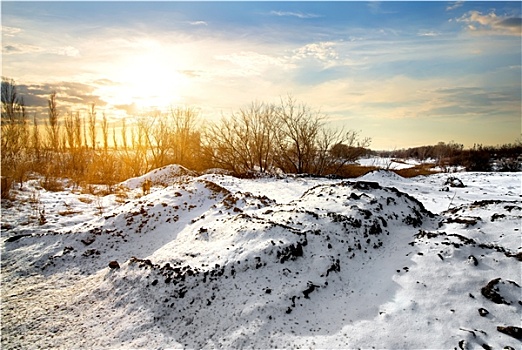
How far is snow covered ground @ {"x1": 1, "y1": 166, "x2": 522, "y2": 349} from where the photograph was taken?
11.1 ft

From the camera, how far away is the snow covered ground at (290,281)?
3.40m

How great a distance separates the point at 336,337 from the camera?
3.31 meters

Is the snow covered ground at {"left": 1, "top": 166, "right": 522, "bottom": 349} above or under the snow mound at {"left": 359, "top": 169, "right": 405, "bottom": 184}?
under

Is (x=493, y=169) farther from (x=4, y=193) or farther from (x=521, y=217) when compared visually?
(x=4, y=193)

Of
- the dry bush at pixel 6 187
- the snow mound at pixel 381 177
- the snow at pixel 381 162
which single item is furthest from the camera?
the snow at pixel 381 162

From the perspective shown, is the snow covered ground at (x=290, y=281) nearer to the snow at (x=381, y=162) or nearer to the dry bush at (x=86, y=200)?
the dry bush at (x=86, y=200)

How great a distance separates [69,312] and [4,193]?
30.4 ft

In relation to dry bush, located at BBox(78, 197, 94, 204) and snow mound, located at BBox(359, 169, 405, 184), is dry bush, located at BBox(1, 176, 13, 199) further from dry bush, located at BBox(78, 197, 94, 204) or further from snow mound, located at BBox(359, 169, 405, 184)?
snow mound, located at BBox(359, 169, 405, 184)

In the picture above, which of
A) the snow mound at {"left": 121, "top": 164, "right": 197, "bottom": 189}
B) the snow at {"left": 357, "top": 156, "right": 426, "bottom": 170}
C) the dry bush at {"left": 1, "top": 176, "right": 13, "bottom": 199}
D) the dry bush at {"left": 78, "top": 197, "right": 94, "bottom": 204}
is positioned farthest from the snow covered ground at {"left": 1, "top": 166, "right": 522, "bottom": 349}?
the snow at {"left": 357, "top": 156, "right": 426, "bottom": 170}

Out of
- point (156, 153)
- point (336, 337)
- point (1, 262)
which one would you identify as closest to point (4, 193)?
point (1, 262)

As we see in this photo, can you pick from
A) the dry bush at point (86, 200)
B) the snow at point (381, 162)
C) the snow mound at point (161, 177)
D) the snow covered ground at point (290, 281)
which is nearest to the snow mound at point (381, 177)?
the snow covered ground at point (290, 281)

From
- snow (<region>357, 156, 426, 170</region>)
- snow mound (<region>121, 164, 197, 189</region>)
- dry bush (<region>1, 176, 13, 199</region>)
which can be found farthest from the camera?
snow (<region>357, 156, 426, 170</region>)

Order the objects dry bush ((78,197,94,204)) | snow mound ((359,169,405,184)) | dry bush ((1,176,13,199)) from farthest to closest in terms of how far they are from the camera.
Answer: snow mound ((359,169,405,184)), dry bush ((78,197,94,204)), dry bush ((1,176,13,199))

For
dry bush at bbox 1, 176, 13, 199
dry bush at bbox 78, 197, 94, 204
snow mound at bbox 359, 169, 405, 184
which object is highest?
snow mound at bbox 359, 169, 405, 184
